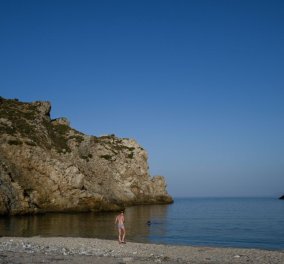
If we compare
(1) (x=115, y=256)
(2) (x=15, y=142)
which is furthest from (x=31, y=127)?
(1) (x=115, y=256)

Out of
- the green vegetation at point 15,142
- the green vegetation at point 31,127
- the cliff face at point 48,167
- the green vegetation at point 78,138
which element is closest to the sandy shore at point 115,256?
the cliff face at point 48,167

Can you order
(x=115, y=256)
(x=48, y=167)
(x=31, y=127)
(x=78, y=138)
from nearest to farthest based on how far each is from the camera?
(x=115, y=256)
(x=48, y=167)
(x=31, y=127)
(x=78, y=138)

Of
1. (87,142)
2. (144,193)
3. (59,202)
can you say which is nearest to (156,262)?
(59,202)

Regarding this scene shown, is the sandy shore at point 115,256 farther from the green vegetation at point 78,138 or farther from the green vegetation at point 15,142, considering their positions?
the green vegetation at point 78,138

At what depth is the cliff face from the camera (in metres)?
75.9

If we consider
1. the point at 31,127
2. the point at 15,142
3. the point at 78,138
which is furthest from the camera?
the point at 78,138

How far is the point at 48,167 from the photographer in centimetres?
8294

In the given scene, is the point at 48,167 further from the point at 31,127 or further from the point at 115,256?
the point at 115,256

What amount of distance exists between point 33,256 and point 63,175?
63961 millimetres

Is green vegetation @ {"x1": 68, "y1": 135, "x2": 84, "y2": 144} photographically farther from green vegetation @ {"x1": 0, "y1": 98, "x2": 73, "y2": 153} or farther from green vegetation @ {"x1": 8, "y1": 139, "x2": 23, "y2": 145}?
green vegetation @ {"x1": 8, "y1": 139, "x2": 23, "y2": 145}

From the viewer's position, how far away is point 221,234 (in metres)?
48.7

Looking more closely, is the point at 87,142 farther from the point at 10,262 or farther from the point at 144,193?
the point at 10,262

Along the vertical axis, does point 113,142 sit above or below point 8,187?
above

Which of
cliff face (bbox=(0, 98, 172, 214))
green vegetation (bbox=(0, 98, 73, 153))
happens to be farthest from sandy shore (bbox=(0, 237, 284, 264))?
green vegetation (bbox=(0, 98, 73, 153))
